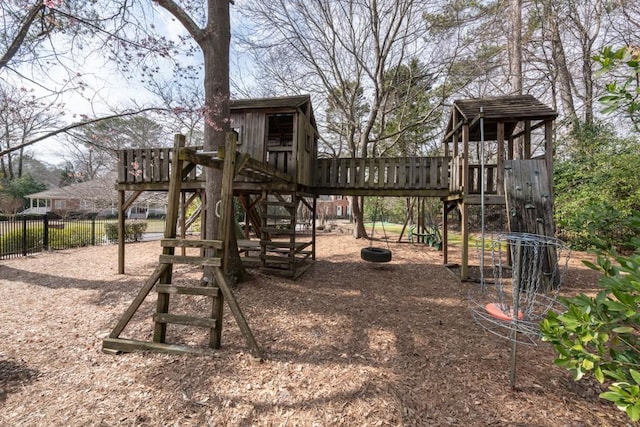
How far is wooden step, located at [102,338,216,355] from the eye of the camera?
3.51 metres

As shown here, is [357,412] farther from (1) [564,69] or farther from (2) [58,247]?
(1) [564,69]

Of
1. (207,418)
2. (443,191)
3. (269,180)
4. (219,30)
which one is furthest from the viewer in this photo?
(443,191)

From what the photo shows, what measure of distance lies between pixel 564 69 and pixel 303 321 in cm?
1980

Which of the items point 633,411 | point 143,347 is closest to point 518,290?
point 633,411

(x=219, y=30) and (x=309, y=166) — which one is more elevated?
(x=219, y=30)

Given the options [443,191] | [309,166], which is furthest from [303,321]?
[443,191]

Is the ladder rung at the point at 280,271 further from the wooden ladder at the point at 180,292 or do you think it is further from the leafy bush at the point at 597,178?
the leafy bush at the point at 597,178

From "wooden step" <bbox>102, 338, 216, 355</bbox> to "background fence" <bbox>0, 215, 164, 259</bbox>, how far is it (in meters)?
10.4

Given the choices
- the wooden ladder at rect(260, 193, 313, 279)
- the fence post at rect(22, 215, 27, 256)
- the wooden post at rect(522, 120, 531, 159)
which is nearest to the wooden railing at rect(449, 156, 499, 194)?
the wooden post at rect(522, 120, 531, 159)

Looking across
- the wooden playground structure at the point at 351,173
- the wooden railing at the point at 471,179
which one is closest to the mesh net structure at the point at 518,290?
the wooden playground structure at the point at 351,173

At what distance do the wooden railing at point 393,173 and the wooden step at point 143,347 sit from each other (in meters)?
6.58

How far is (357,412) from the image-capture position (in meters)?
2.61

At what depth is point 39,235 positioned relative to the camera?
11156 mm

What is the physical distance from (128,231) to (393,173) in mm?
14730
